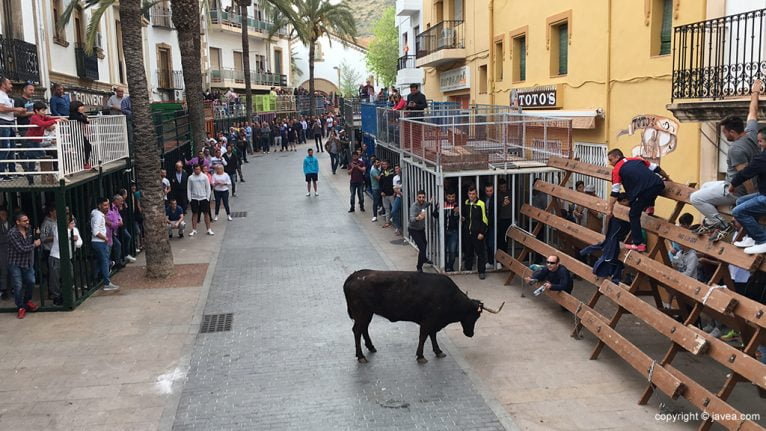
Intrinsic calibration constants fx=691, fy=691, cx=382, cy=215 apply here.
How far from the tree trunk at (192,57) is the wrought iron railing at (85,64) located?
10.8 feet

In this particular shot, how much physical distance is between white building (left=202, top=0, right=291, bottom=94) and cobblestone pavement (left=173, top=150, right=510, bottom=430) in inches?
1398

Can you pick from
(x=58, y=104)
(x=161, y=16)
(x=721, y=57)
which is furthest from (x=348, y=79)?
(x=721, y=57)

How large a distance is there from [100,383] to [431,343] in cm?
439

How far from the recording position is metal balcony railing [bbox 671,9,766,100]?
10742 millimetres

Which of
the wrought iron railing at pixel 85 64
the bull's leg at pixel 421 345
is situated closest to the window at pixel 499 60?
the wrought iron railing at pixel 85 64

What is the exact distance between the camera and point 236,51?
53.4 m

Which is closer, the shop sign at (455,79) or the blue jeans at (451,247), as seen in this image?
the blue jeans at (451,247)

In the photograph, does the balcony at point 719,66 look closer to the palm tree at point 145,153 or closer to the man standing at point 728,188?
the man standing at point 728,188

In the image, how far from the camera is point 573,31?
56.6 feet

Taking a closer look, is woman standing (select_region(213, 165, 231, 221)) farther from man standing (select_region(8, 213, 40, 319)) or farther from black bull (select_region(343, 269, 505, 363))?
black bull (select_region(343, 269, 505, 363))

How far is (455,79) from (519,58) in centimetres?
655

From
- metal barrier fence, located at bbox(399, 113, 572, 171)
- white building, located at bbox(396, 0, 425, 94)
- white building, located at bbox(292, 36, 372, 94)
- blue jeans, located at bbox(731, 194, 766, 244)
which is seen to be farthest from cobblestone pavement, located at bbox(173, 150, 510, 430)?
white building, located at bbox(292, 36, 372, 94)

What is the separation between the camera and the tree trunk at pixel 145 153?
44.6ft

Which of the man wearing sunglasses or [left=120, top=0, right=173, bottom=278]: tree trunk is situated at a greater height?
[left=120, top=0, right=173, bottom=278]: tree trunk
